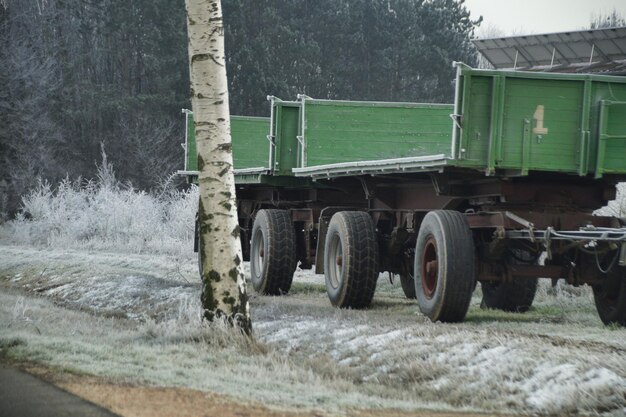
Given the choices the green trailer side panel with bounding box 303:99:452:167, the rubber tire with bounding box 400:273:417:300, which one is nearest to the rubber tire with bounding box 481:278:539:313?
the rubber tire with bounding box 400:273:417:300

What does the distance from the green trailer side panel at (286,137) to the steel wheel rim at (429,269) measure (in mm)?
5558

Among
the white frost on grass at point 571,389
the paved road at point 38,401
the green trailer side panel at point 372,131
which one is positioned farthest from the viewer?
the green trailer side panel at point 372,131

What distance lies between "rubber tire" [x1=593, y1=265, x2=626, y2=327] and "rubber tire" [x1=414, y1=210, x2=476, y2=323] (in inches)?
64.2

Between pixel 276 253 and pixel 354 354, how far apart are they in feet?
22.3

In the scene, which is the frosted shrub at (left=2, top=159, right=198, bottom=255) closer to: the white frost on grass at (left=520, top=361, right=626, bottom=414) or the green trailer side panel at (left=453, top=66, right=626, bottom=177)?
the green trailer side panel at (left=453, top=66, right=626, bottom=177)

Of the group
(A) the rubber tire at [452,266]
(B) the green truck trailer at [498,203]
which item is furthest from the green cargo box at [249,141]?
(A) the rubber tire at [452,266]

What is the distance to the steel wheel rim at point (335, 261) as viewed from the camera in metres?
14.9

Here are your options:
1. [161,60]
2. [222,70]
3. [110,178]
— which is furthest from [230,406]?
[161,60]

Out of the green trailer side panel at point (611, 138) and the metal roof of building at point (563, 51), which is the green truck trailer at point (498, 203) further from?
the metal roof of building at point (563, 51)

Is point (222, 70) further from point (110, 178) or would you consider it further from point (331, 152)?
point (110, 178)

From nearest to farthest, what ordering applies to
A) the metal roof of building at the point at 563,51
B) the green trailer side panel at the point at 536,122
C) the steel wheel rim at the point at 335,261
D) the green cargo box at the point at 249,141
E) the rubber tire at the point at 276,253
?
the green trailer side panel at the point at 536,122 < the steel wheel rim at the point at 335,261 < the rubber tire at the point at 276,253 < the green cargo box at the point at 249,141 < the metal roof of building at the point at 563,51

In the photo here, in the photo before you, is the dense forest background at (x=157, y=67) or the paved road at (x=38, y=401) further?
the dense forest background at (x=157, y=67)

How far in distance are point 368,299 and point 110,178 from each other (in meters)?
26.6

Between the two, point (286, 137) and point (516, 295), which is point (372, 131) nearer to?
point (286, 137)
